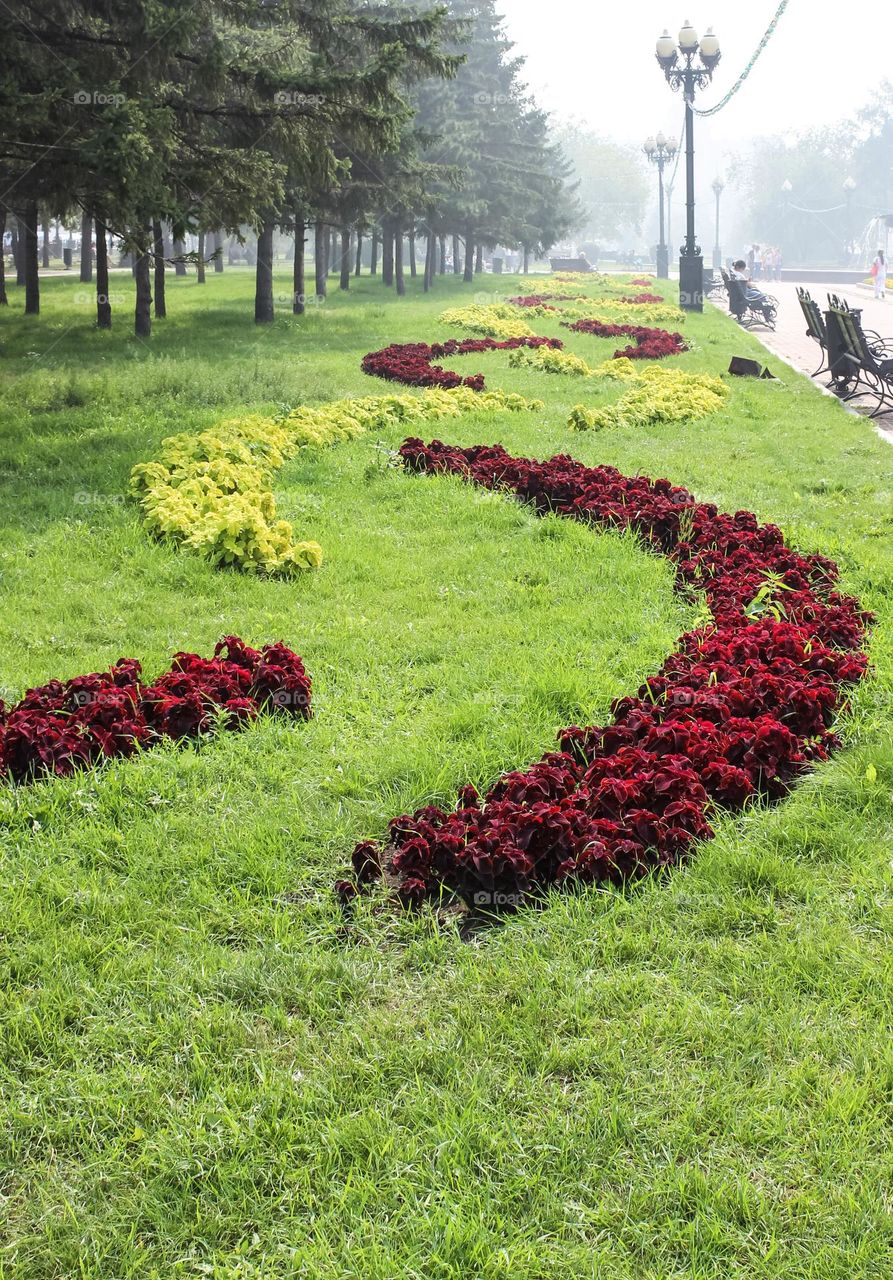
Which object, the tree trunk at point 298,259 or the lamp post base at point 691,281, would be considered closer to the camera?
the tree trunk at point 298,259

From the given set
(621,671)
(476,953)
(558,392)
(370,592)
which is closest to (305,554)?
(370,592)

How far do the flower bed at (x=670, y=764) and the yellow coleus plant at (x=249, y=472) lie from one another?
9.84ft

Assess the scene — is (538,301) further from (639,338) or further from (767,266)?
(767,266)

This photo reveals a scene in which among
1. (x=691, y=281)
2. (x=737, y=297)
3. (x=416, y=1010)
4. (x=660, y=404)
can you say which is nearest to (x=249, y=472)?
(x=660, y=404)

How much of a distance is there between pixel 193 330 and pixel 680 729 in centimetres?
2164

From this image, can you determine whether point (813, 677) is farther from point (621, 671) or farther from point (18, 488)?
point (18, 488)

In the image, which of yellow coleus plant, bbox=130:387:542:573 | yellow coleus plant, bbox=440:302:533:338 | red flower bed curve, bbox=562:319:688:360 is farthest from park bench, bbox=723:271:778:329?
yellow coleus plant, bbox=130:387:542:573

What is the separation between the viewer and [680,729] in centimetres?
441

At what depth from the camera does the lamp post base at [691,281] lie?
32969 millimetres

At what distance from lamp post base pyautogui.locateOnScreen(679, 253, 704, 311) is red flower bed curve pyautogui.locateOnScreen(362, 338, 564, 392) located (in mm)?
12993

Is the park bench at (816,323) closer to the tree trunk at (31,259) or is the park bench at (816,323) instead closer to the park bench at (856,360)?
the park bench at (856,360)

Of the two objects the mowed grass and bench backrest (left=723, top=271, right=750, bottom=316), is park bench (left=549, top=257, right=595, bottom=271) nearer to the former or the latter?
bench backrest (left=723, top=271, right=750, bottom=316)

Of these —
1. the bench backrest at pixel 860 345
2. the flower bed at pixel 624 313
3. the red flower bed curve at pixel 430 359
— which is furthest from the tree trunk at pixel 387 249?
the bench backrest at pixel 860 345

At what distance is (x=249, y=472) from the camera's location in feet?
31.1
